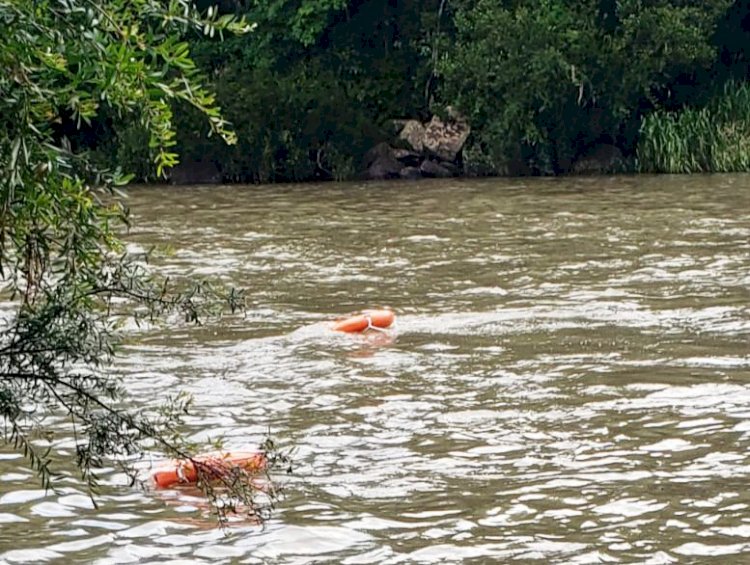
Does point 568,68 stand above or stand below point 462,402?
above

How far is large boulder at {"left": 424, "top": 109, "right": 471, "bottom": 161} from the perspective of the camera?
3150 cm

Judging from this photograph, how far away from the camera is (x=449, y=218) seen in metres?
22.0

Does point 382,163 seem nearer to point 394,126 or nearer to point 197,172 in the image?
point 394,126

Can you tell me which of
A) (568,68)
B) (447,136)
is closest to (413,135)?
(447,136)

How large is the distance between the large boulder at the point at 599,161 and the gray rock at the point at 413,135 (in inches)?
134

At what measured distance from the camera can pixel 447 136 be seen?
31.8 m

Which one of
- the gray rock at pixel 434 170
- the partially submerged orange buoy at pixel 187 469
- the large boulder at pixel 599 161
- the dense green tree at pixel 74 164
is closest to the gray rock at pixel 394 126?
the gray rock at pixel 434 170

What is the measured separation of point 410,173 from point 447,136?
3.84ft

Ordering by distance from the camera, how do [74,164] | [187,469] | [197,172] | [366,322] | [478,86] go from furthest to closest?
1. [197,172]
2. [478,86]
3. [366,322]
4. [187,469]
5. [74,164]

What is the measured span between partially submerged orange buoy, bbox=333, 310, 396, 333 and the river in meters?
0.16

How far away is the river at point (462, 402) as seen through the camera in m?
6.70

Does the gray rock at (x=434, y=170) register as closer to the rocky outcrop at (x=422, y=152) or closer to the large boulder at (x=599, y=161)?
the rocky outcrop at (x=422, y=152)

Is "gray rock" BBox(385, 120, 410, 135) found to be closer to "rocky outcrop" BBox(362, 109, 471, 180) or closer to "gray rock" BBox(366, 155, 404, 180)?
"rocky outcrop" BBox(362, 109, 471, 180)

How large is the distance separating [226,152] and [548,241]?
1480 cm
